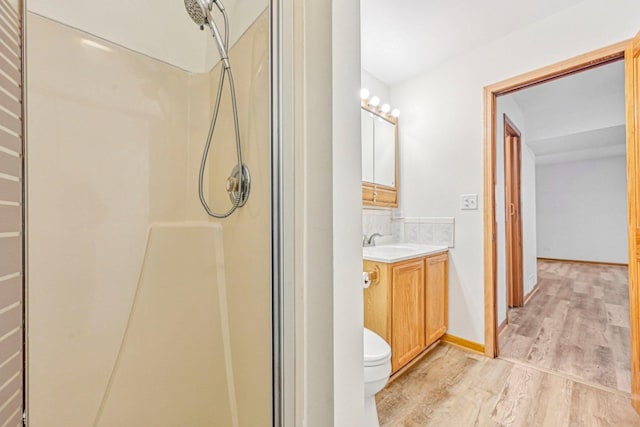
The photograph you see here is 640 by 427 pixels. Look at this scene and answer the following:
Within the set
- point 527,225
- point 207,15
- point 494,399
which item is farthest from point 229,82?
point 527,225

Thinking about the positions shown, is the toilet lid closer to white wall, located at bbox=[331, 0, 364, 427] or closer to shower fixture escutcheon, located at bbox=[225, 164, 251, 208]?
white wall, located at bbox=[331, 0, 364, 427]

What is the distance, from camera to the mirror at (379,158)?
221 cm

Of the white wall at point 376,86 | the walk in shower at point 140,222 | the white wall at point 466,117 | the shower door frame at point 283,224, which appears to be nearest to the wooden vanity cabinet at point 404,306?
the white wall at point 466,117

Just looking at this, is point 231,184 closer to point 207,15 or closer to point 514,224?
point 207,15

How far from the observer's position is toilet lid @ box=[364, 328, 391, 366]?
42.8 inches

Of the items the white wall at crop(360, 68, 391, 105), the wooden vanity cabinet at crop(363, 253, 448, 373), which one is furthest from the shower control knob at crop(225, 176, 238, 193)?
the white wall at crop(360, 68, 391, 105)

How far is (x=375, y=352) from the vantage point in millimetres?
1131

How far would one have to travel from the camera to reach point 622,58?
152 centimetres

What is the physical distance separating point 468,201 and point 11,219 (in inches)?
92.1

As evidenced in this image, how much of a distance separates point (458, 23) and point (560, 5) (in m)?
0.58

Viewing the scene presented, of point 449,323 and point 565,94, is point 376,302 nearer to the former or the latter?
point 449,323

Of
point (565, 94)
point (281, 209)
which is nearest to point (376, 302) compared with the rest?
point (281, 209)

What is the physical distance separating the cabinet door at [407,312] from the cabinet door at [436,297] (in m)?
0.09

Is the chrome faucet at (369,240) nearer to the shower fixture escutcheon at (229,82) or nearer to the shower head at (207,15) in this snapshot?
the shower fixture escutcheon at (229,82)
